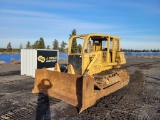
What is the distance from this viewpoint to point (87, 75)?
6.28 metres

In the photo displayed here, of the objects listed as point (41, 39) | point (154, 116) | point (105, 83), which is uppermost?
point (41, 39)

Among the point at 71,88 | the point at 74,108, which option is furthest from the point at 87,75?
the point at 74,108

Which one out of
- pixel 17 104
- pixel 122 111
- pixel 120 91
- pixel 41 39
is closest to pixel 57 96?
pixel 17 104

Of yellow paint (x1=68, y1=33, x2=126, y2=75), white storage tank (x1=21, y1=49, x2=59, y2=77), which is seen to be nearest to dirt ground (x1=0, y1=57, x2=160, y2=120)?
yellow paint (x1=68, y1=33, x2=126, y2=75)

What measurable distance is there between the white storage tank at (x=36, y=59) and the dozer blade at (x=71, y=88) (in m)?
4.92

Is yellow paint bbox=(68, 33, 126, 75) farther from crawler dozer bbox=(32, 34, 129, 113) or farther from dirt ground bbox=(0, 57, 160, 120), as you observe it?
dirt ground bbox=(0, 57, 160, 120)

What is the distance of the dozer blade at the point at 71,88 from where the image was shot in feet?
20.3

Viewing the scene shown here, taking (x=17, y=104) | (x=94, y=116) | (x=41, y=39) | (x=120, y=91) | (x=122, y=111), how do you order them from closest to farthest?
(x=94, y=116)
(x=122, y=111)
(x=17, y=104)
(x=120, y=91)
(x=41, y=39)

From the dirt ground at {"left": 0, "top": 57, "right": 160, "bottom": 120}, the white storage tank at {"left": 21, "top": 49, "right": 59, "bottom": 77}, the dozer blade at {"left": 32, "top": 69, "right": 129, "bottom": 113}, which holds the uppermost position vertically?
the white storage tank at {"left": 21, "top": 49, "right": 59, "bottom": 77}

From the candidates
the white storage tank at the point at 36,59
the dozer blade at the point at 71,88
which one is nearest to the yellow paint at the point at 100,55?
the dozer blade at the point at 71,88

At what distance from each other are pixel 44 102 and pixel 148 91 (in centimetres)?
546

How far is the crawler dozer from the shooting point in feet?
20.9

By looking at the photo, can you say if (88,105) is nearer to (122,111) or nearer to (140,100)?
(122,111)

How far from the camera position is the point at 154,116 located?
590 centimetres
